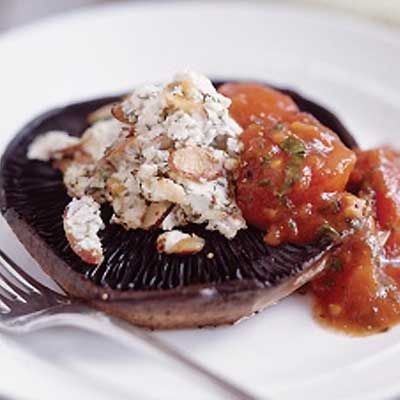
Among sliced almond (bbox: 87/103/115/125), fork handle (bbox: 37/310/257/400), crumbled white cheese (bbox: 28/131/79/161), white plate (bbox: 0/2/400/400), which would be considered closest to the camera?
fork handle (bbox: 37/310/257/400)

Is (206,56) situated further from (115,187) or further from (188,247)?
(188,247)

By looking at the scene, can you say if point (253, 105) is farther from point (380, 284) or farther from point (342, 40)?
point (342, 40)

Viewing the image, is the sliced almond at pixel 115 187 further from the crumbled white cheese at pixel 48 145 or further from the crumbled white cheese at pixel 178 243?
the crumbled white cheese at pixel 48 145

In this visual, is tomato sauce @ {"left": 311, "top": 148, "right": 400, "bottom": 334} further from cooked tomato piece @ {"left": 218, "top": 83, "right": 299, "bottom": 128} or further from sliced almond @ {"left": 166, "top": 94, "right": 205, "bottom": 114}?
sliced almond @ {"left": 166, "top": 94, "right": 205, "bottom": 114}

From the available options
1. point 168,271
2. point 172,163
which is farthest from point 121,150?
point 168,271

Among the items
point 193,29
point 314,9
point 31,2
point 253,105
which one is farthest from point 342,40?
point 31,2

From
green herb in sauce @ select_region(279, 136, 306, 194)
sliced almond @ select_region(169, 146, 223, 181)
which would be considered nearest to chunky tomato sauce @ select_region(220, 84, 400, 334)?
green herb in sauce @ select_region(279, 136, 306, 194)
